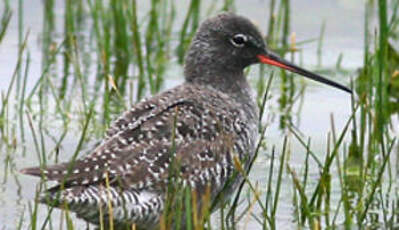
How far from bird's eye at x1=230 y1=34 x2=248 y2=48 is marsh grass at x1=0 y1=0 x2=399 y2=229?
58cm

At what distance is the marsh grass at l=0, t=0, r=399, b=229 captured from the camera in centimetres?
651

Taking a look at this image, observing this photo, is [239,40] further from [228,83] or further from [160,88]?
[160,88]

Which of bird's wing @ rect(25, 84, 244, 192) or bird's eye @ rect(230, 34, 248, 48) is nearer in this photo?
bird's wing @ rect(25, 84, 244, 192)

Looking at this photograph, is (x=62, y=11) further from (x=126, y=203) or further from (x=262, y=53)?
(x=126, y=203)

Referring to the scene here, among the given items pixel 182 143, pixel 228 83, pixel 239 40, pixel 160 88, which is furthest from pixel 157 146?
pixel 160 88

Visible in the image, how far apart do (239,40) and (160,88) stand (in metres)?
1.92

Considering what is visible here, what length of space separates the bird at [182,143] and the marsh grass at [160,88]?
15 centimetres

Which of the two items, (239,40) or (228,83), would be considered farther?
(239,40)

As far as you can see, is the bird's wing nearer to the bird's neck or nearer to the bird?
the bird

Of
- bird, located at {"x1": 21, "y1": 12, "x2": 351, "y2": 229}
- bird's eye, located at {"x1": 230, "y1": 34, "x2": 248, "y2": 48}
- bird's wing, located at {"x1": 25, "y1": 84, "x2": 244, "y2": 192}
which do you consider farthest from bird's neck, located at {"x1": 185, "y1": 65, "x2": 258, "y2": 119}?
bird's wing, located at {"x1": 25, "y1": 84, "x2": 244, "y2": 192}

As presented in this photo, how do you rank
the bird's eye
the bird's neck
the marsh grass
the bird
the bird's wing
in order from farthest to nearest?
1. the bird's eye
2. the bird's neck
3. the marsh grass
4. the bird's wing
5. the bird

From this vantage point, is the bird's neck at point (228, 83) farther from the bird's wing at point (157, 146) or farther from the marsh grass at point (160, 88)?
the bird's wing at point (157, 146)

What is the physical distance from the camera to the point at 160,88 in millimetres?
9594

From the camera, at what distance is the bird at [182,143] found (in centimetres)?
619
